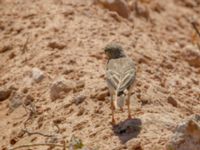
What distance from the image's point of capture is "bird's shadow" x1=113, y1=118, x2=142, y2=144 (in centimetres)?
670

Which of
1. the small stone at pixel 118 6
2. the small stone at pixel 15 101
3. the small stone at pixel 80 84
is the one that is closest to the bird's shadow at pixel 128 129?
the small stone at pixel 80 84

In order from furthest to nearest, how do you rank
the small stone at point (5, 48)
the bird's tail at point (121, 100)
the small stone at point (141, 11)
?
the small stone at point (141, 11) → the small stone at point (5, 48) → the bird's tail at point (121, 100)

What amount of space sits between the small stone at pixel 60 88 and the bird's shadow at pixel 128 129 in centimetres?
103

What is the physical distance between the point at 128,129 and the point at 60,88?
3.99ft

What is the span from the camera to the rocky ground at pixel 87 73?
6930 millimetres

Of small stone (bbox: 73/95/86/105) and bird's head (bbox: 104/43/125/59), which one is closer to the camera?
small stone (bbox: 73/95/86/105)

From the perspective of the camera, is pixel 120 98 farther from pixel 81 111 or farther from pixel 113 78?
pixel 81 111

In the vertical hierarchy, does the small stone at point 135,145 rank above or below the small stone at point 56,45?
above

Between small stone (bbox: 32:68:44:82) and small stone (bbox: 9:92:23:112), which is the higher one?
small stone (bbox: 32:68:44:82)

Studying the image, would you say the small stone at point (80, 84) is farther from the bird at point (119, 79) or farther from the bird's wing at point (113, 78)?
the bird's wing at point (113, 78)

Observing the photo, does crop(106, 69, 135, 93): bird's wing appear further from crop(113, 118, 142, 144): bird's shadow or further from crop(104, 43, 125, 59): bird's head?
crop(104, 43, 125, 59): bird's head

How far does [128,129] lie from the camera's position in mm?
6824

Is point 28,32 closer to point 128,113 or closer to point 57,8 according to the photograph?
point 57,8

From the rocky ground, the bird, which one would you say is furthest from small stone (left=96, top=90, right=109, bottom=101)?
the bird
